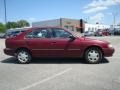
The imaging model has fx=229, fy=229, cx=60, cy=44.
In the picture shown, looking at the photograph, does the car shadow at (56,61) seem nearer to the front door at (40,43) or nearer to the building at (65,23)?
the front door at (40,43)

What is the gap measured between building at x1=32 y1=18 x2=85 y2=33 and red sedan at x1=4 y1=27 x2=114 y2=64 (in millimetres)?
44496

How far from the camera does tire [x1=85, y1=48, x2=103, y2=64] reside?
978 cm

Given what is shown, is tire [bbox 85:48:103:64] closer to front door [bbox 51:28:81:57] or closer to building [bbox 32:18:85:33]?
front door [bbox 51:28:81:57]

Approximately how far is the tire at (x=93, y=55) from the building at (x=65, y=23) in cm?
4488

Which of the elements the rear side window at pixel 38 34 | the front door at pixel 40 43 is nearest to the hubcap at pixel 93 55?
the front door at pixel 40 43

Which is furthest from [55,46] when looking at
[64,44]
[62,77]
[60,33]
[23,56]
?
[62,77]

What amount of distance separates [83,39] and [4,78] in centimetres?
390

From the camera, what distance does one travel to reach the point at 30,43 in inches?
396

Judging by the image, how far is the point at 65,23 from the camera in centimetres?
6259

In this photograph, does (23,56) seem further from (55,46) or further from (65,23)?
(65,23)

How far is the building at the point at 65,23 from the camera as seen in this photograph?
59266mm

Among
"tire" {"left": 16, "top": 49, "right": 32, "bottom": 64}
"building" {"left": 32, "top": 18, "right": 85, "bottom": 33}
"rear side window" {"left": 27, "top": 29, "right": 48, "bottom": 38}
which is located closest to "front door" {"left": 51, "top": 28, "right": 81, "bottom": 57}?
"rear side window" {"left": 27, "top": 29, "right": 48, "bottom": 38}

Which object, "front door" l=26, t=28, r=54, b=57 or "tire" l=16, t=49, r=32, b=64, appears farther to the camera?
"tire" l=16, t=49, r=32, b=64

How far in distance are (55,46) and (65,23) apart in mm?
53056
